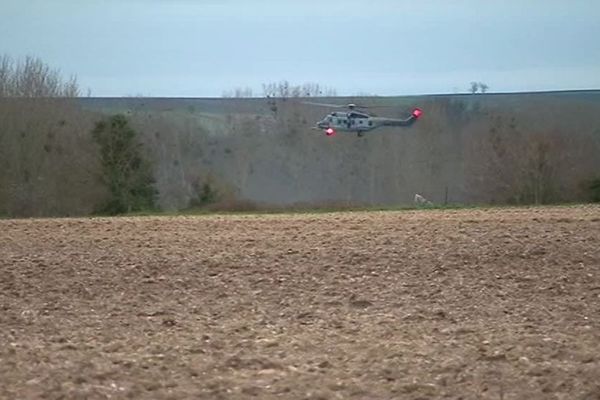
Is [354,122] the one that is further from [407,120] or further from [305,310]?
[305,310]

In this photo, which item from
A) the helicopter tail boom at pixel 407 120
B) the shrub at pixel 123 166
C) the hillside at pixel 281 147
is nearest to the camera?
the shrub at pixel 123 166

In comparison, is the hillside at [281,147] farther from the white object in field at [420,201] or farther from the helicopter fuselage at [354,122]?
the white object in field at [420,201]

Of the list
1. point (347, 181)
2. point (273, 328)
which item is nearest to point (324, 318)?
point (273, 328)

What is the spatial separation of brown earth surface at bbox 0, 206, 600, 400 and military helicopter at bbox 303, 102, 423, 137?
9623 millimetres

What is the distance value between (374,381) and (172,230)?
5898 mm

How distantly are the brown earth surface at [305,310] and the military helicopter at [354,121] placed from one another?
379 inches

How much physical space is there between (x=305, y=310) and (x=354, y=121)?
45.8 ft

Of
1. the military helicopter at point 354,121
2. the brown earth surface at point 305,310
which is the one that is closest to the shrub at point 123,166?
the military helicopter at point 354,121

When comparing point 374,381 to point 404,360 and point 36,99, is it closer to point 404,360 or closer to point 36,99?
point 404,360

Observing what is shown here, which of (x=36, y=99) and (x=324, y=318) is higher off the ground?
(x=36, y=99)

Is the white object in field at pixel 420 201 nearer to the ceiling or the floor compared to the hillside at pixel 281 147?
nearer to the floor

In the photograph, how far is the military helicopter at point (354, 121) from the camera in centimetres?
2102

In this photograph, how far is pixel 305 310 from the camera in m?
7.34

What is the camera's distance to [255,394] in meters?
5.35
